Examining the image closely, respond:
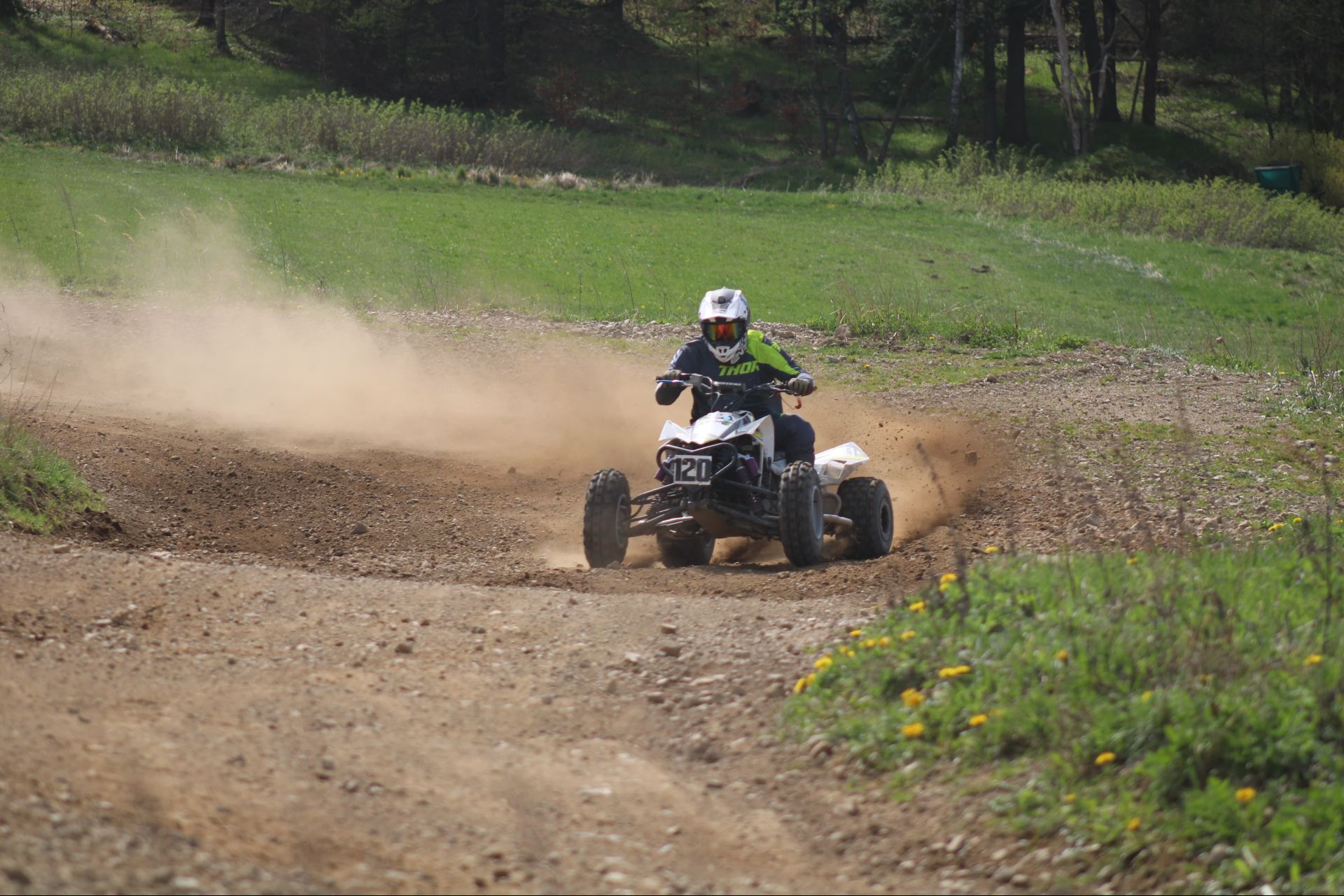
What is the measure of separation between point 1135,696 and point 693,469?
5380 millimetres

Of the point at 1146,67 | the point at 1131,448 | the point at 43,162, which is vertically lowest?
the point at 1131,448

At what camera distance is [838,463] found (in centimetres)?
1168

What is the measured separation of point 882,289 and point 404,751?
845 inches

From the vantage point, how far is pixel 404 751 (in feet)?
19.7

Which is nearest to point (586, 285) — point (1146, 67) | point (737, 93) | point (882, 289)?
point (882, 289)

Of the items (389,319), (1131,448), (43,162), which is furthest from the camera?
(43,162)

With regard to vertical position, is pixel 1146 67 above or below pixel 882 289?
above

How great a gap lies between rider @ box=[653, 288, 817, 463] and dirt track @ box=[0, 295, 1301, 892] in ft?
4.19

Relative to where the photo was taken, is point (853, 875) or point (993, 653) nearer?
point (853, 875)

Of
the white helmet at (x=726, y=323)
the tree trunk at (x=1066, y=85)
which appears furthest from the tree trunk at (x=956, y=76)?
the white helmet at (x=726, y=323)

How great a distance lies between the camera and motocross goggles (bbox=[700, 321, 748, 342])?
11508mm

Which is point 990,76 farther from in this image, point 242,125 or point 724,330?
point 724,330

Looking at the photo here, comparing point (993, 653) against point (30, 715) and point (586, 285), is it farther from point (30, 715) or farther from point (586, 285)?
point (586, 285)

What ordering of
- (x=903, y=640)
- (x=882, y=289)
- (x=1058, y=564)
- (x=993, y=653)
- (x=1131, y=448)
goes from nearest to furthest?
1. (x=993, y=653)
2. (x=903, y=640)
3. (x=1058, y=564)
4. (x=1131, y=448)
5. (x=882, y=289)
